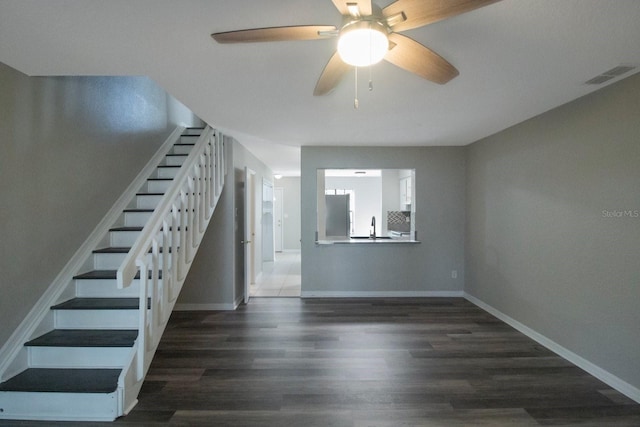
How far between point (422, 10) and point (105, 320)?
9.66ft

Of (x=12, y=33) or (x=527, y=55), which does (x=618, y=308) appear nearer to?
(x=527, y=55)

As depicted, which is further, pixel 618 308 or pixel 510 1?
pixel 618 308

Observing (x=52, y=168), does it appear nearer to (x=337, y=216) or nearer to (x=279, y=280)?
(x=337, y=216)

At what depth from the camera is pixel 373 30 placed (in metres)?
1.30

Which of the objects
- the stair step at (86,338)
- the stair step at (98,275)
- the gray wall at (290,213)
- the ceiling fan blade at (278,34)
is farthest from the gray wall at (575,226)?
the gray wall at (290,213)

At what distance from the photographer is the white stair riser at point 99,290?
2.66 m

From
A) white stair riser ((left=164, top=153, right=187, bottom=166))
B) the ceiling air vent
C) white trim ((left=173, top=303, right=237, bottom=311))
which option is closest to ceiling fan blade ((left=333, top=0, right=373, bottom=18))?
the ceiling air vent

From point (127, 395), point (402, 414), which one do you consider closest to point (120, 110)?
point (127, 395)

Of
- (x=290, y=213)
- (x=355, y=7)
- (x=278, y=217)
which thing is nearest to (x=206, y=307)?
(x=355, y=7)

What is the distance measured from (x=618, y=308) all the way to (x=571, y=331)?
1.76 feet

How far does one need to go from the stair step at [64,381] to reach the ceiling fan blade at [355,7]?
2572mm

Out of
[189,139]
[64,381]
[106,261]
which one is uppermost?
[189,139]

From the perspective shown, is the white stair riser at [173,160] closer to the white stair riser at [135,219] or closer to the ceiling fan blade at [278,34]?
the white stair riser at [135,219]

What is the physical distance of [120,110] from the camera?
3.35 metres
